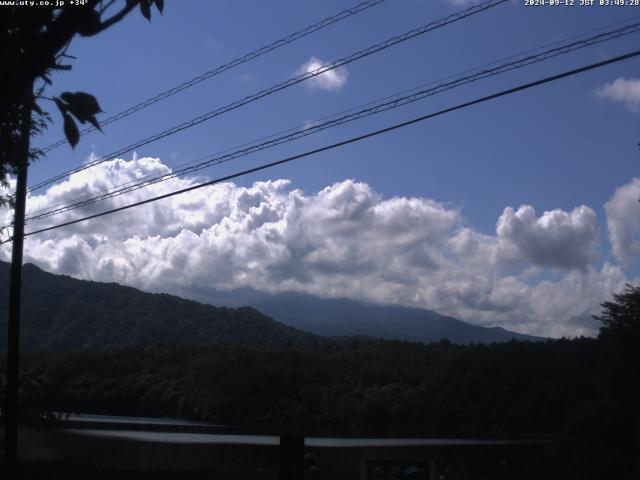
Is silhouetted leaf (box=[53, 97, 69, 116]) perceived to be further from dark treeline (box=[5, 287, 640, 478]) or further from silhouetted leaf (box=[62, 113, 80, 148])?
dark treeline (box=[5, 287, 640, 478])

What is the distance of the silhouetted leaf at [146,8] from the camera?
16.3 feet

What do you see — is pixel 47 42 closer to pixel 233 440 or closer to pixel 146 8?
pixel 146 8

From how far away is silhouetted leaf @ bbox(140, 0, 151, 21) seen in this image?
4972 millimetres

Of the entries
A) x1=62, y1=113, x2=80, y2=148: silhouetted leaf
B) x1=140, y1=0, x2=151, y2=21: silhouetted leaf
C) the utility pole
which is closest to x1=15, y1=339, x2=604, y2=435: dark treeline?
the utility pole

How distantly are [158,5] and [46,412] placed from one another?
17648 mm

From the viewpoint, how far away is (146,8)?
5008 mm

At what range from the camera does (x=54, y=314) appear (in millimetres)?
111250

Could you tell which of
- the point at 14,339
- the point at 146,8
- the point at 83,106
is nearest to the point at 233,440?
the point at 14,339

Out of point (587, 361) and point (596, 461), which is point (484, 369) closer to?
point (587, 361)

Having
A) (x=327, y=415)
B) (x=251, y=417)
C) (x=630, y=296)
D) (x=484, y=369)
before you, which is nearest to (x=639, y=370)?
(x=630, y=296)

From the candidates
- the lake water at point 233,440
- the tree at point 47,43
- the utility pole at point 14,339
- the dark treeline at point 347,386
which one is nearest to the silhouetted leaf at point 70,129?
the tree at point 47,43

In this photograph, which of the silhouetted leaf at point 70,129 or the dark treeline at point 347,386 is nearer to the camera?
the silhouetted leaf at point 70,129

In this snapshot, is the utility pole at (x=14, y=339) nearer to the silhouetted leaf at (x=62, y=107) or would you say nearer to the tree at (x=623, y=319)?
the silhouetted leaf at (x=62, y=107)

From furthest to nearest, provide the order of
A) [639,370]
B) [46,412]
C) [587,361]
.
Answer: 1. [587,361]
2. [639,370]
3. [46,412]
